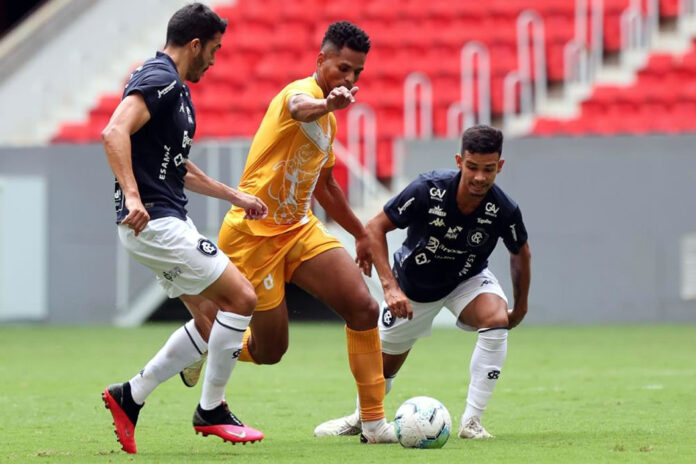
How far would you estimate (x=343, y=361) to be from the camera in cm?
1177

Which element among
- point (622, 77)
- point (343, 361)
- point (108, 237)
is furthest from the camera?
point (622, 77)

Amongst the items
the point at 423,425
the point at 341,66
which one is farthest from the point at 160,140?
the point at 423,425

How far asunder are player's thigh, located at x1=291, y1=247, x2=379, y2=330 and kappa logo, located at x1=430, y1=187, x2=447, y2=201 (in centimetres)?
56

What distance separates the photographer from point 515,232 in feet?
23.1

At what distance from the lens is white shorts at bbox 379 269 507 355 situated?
23.6 feet

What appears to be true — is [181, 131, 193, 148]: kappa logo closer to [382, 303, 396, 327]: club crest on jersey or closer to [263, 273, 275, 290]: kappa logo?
[263, 273, 275, 290]: kappa logo

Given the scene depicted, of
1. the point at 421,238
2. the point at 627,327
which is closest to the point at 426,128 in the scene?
the point at 627,327

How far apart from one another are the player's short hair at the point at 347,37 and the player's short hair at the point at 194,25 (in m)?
0.65

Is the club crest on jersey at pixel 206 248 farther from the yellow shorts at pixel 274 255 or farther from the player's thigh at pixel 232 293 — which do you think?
the yellow shorts at pixel 274 255

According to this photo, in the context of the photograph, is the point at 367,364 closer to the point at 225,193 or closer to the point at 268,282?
the point at 268,282

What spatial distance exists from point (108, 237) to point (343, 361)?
19.7 ft

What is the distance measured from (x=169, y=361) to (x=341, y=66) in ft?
5.61

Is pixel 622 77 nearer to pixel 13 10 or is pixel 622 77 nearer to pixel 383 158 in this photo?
pixel 383 158

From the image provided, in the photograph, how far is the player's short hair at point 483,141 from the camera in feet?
22.1
